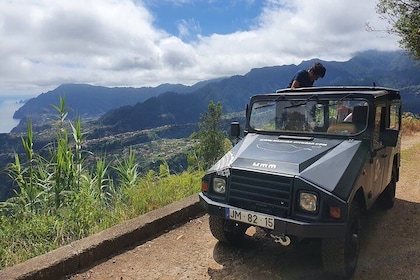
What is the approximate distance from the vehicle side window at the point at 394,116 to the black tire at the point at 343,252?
1888mm

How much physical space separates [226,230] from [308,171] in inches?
50.4

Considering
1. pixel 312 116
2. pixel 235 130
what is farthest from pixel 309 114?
pixel 235 130

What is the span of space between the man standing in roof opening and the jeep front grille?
9.71 ft

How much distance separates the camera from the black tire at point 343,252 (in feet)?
10.6

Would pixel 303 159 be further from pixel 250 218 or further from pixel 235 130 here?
pixel 235 130

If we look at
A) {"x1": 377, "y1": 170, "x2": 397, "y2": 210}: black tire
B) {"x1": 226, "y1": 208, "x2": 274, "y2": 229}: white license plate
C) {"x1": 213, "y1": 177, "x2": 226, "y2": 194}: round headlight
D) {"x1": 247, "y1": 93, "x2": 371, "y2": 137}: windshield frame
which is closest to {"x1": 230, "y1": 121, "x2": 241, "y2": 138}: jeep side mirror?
{"x1": 247, "y1": 93, "x2": 371, "y2": 137}: windshield frame

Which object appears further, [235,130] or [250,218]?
[235,130]

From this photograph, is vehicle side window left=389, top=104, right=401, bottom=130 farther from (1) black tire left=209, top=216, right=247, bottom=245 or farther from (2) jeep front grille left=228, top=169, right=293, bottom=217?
(1) black tire left=209, top=216, right=247, bottom=245

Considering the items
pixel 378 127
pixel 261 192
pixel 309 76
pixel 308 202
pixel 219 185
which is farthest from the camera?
pixel 309 76

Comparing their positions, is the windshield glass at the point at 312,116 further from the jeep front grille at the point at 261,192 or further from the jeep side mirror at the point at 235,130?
the jeep front grille at the point at 261,192

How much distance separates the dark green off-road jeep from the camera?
312 cm

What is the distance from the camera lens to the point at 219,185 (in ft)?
12.0

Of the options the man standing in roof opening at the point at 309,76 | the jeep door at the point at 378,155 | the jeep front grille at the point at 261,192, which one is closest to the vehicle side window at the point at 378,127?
the jeep door at the point at 378,155

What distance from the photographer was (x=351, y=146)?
3.63m
